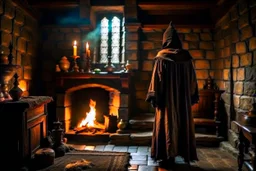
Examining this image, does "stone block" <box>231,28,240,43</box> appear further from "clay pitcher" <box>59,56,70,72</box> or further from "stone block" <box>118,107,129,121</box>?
"clay pitcher" <box>59,56,70,72</box>

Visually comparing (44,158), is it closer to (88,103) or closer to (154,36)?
(88,103)

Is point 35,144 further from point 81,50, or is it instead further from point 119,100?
point 81,50

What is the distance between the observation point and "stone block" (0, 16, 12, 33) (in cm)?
400

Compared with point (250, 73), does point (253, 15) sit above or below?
above

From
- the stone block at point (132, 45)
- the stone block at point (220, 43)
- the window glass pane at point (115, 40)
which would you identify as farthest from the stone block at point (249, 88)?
the window glass pane at point (115, 40)

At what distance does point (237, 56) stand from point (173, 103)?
5.93 feet

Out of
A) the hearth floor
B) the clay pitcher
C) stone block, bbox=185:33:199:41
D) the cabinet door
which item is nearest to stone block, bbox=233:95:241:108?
the hearth floor

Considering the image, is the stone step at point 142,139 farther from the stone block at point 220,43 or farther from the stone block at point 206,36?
the stone block at point 206,36

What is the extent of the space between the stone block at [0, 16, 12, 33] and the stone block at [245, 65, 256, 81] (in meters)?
3.89

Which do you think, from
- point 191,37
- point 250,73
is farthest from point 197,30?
point 250,73

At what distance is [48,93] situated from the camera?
18.6ft

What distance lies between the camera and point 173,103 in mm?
3326

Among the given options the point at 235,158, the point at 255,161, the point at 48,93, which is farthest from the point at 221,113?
the point at 48,93

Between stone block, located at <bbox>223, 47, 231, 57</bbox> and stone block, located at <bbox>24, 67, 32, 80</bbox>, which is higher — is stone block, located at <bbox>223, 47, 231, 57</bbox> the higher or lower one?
the higher one
